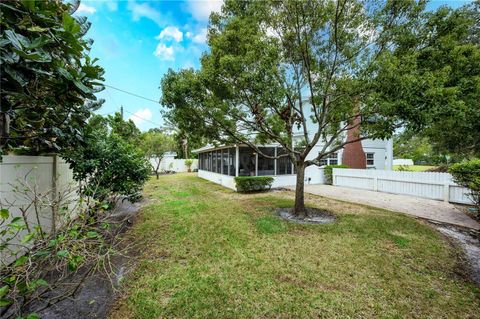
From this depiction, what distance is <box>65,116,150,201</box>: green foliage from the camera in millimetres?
5246

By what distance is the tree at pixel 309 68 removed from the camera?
5102 millimetres

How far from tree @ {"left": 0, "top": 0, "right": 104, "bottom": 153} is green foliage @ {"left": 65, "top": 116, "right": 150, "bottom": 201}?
5.78 feet

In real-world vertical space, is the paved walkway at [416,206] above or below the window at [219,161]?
below

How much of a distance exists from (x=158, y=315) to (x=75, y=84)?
10.1 ft

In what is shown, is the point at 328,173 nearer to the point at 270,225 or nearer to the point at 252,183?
the point at 252,183

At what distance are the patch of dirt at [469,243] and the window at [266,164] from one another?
8037mm

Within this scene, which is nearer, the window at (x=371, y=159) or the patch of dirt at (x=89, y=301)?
the patch of dirt at (x=89, y=301)

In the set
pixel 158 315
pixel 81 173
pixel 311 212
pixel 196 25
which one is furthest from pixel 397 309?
pixel 196 25

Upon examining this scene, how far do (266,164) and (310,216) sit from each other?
6.20 m

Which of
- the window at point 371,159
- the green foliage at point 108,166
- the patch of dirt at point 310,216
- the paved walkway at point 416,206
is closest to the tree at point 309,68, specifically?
the patch of dirt at point 310,216

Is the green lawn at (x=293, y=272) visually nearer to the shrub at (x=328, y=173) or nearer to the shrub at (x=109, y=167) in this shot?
the shrub at (x=109, y=167)

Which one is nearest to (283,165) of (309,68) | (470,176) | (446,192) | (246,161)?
(246,161)

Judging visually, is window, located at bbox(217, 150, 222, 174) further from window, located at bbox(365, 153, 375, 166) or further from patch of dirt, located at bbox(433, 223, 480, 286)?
window, located at bbox(365, 153, 375, 166)

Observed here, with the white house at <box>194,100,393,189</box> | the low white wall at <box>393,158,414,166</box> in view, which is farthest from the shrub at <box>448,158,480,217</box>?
the low white wall at <box>393,158,414,166</box>
